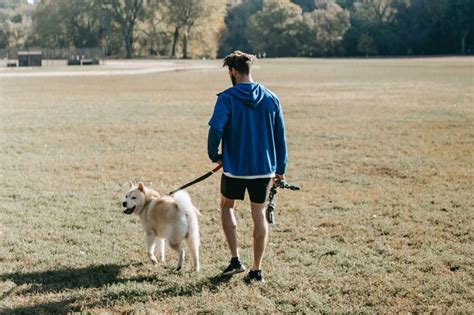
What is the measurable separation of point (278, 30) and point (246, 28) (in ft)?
21.4

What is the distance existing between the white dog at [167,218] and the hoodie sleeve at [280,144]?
0.96 metres

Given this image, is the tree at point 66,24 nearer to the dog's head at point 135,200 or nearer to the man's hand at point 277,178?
the dog's head at point 135,200

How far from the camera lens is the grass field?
5.32 m

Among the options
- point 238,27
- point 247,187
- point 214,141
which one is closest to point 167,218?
point 247,187

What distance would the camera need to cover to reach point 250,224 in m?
7.65

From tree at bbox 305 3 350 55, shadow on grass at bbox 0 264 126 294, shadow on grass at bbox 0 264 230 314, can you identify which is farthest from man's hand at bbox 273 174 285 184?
tree at bbox 305 3 350 55

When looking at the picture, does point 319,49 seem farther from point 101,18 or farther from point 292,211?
point 292,211

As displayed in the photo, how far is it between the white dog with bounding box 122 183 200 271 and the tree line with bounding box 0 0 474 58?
82496 mm

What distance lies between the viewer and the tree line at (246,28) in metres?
86.6

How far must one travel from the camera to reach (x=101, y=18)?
285 ft

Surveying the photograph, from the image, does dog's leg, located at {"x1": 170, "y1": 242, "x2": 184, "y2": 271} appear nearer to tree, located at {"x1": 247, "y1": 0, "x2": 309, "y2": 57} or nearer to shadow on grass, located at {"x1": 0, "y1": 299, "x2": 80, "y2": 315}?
shadow on grass, located at {"x1": 0, "y1": 299, "x2": 80, "y2": 315}

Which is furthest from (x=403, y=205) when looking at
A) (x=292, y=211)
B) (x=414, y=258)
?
(x=414, y=258)

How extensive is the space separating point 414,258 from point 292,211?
2307 millimetres

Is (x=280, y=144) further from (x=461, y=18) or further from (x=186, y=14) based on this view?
(x=461, y=18)
